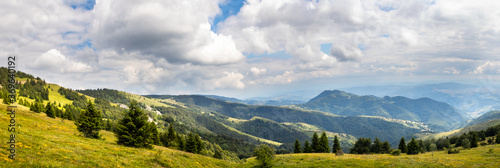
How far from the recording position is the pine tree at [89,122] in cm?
4854

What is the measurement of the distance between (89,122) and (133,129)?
15.8 m

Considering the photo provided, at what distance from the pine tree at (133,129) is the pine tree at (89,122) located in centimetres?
1165

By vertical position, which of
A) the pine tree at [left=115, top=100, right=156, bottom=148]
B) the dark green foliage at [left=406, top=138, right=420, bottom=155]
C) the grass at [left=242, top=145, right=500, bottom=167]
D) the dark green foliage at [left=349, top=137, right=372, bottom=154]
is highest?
the pine tree at [left=115, top=100, right=156, bottom=148]

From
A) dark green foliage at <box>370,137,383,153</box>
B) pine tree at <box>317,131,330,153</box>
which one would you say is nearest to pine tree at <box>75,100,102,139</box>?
pine tree at <box>317,131,330,153</box>

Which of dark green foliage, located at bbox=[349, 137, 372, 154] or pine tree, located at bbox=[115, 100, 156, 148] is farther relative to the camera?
dark green foliage, located at bbox=[349, 137, 372, 154]

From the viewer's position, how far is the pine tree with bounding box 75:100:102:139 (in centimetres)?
4854

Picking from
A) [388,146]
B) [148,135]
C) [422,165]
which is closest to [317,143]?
[388,146]

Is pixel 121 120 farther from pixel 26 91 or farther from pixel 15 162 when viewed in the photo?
pixel 26 91

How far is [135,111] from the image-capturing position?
4247cm

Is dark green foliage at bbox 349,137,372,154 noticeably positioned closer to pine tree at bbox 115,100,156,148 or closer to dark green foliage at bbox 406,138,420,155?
dark green foliage at bbox 406,138,420,155

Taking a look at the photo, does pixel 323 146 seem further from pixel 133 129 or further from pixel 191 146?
pixel 133 129

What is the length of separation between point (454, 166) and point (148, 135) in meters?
53.3

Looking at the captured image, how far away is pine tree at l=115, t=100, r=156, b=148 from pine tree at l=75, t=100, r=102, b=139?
11.6 m

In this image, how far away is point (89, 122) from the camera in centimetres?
4900
